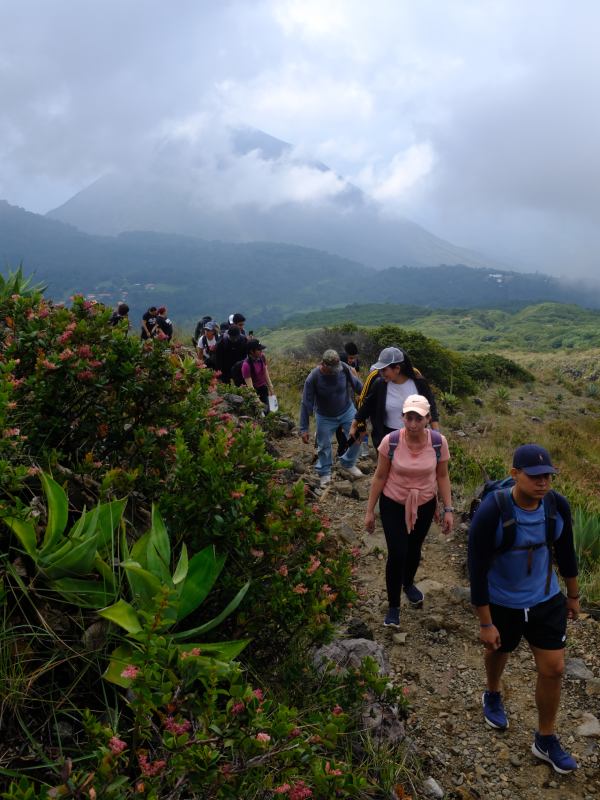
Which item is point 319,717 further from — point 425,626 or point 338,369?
point 338,369

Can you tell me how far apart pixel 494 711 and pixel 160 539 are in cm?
239

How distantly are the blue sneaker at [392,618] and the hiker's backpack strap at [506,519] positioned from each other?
1588mm

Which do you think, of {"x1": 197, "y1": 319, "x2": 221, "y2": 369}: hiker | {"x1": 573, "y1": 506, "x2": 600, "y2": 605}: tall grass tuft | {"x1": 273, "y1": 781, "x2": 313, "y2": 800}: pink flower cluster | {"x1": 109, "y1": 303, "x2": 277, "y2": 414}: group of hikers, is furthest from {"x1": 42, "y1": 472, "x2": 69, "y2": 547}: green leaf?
{"x1": 197, "y1": 319, "x2": 221, "y2": 369}: hiker

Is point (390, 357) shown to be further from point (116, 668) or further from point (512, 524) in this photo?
point (116, 668)

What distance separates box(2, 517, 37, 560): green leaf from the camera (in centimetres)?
190

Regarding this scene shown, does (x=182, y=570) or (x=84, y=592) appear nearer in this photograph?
(x=84, y=592)

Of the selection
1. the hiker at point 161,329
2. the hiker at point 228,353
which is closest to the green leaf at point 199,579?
the hiker at point 161,329

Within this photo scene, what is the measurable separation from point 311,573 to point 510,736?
184 cm

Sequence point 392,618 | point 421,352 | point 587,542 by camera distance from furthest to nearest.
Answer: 1. point 421,352
2. point 587,542
3. point 392,618

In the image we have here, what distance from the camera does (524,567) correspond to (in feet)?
9.50

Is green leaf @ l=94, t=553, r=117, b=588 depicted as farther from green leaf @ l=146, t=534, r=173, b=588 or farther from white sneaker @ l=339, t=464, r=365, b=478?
white sneaker @ l=339, t=464, r=365, b=478

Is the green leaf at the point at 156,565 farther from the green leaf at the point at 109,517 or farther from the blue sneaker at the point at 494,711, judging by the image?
the blue sneaker at the point at 494,711

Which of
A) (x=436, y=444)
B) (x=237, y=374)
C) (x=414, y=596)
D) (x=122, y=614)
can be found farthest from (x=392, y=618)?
(x=237, y=374)

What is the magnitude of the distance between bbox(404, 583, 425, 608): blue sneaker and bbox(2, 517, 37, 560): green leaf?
3.31m
